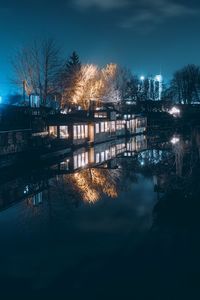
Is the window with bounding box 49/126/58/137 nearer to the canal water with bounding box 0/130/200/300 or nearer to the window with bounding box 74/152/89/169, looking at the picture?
the window with bounding box 74/152/89/169

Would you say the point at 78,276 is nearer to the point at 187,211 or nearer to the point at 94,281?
the point at 94,281

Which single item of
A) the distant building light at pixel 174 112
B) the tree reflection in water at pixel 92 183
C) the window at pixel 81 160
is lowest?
the tree reflection in water at pixel 92 183

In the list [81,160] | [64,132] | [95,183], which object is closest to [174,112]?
[64,132]

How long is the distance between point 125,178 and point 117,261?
11653mm

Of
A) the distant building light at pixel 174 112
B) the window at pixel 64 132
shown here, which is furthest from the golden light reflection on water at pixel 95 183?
the distant building light at pixel 174 112

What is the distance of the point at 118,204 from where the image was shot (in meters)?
13.9

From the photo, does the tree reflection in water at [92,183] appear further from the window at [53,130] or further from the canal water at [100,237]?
the window at [53,130]

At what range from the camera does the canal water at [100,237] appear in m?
7.04

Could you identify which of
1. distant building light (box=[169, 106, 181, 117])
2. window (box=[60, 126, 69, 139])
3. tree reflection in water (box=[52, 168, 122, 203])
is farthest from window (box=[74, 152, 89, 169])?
distant building light (box=[169, 106, 181, 117])

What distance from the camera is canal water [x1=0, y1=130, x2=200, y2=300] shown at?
704cm

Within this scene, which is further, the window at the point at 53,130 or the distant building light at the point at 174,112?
the distant building light at the point at 174,112

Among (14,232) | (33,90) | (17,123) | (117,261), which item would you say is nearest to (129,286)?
(117,261)

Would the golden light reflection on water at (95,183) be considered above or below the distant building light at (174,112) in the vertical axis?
below

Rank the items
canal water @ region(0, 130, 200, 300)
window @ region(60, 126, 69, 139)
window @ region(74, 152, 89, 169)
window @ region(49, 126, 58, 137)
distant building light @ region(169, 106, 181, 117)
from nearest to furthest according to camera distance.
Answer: canal water @ region(0, 130, 200, 300)
window @ region(74, 152, 89, 169)
window @ region(49, 126, 58, 137)
window @ region(60, 126, 69, 139)
distant building light @ region(169, 106, 181, 117)
